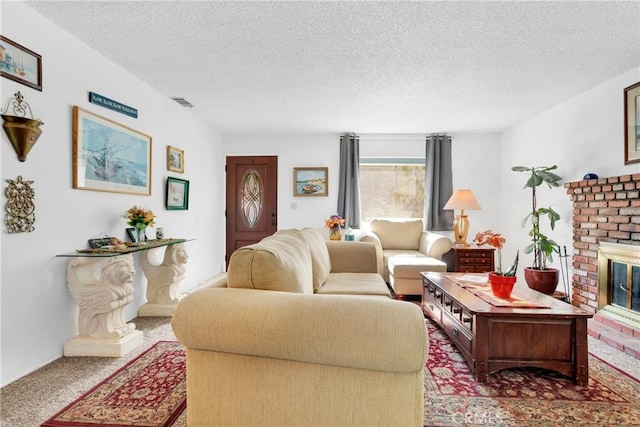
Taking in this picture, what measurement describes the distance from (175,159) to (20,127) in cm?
210

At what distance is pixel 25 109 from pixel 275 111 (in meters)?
2.67

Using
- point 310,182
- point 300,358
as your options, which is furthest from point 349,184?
point 300,358

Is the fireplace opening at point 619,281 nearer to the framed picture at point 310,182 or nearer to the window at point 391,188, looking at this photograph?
the window at point 391,188

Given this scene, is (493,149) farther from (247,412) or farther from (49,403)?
(49,403)

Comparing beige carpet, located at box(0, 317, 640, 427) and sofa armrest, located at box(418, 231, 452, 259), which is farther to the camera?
sofa armrest, located at box(418, 231, 452, 259)

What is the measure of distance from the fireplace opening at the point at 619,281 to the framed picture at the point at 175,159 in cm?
461

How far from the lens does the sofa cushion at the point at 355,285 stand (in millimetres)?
2557

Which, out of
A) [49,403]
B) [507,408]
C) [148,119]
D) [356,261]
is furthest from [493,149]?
[49,403]

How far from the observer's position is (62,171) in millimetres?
2480

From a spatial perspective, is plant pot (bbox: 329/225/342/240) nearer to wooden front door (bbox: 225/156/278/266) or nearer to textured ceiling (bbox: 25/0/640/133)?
wooden front door (bbox: 225/156/278/266)

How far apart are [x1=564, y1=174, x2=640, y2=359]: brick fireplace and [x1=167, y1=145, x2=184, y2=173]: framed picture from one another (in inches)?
175

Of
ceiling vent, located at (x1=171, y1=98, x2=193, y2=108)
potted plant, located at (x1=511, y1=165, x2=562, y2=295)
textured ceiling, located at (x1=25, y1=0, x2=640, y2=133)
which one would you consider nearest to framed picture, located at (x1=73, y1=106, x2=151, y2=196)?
textured ceiling, located at (x1=25, y1=0, x2=640, y2=133)

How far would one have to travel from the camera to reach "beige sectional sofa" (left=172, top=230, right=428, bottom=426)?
1.16 m

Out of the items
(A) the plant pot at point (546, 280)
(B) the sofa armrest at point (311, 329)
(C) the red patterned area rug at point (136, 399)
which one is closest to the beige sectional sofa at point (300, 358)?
(B) the sofa armrest at point (311, 329)
